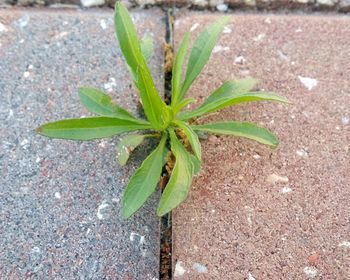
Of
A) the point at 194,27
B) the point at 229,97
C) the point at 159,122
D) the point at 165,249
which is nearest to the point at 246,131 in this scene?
the point at 229,97

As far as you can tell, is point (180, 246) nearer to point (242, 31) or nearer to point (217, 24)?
point (217, 24)

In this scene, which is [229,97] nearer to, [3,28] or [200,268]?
[200,268]

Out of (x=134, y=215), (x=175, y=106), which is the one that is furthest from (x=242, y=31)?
(x=134, y=215)

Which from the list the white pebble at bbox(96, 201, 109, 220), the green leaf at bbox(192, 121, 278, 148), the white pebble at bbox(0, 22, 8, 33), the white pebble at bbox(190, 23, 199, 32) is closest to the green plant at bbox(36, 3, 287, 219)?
the green leaf at bbox(192, 121, 278, 148)

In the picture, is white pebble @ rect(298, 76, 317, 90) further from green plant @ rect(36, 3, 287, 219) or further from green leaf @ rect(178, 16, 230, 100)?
green leaf @ rect(178, 16, 230, 100)

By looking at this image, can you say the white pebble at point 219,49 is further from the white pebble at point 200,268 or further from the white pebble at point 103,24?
the white pebble at point 200,268

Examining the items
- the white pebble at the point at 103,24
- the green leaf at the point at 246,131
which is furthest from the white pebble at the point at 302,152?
the white pebble at the point at 103,24

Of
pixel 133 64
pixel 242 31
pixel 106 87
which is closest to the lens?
pixel 133 64
